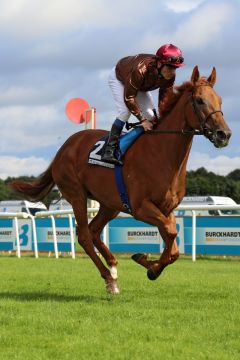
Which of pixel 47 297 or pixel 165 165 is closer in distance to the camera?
pixel 165 165

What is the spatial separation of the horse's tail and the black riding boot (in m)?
1.74

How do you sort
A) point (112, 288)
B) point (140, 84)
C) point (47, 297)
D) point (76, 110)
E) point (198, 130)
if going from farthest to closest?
point (76, 110) → point (112, 288) → point (47, 297) → point (140, 84) → point (198, 130)

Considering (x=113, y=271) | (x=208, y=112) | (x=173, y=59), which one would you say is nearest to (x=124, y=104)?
(x=173, y=59)

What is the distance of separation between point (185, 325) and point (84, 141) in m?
3.28

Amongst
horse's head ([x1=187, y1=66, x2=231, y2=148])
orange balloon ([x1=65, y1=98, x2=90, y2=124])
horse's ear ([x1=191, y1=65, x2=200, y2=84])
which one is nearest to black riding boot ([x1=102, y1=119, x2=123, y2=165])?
horse's head ([x1=187, y1=66, x2=231, y2=148])

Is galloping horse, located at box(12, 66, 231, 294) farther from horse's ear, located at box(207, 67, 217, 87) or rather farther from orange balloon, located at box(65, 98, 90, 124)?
Result: orange balloon, located at box(65, 98, 90, 124)

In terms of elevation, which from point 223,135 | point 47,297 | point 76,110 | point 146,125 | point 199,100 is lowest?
point 47,297

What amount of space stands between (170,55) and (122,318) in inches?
98.5

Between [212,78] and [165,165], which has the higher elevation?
[212,78]

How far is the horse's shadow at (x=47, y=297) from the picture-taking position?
645cm

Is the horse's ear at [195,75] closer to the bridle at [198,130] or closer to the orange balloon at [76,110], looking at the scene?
the bridle at [198,130]

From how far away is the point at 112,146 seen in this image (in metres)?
6.62

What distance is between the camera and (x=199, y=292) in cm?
704

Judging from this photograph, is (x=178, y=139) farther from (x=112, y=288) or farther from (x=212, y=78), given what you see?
(x=112, y=288)
